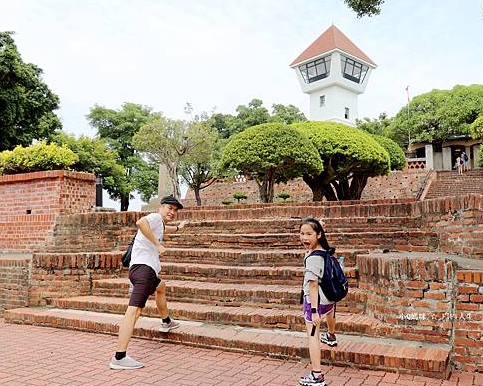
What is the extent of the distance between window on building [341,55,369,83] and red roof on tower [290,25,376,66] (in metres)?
0.56

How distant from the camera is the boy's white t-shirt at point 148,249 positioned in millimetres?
4121

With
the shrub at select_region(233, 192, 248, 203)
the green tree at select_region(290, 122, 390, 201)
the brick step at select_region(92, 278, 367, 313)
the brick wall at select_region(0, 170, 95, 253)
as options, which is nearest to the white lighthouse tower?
the shrub at select_region(233, 192, 248, 203)

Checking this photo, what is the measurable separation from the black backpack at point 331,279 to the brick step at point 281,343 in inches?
21.5

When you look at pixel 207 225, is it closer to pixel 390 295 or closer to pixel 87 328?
pixel 87 328

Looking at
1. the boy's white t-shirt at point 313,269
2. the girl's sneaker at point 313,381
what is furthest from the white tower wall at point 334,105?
the girl's sneaker at point 313,381

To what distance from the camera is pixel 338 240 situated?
6.37 meters

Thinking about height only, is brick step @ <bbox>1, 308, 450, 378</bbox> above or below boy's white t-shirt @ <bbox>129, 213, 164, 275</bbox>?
below

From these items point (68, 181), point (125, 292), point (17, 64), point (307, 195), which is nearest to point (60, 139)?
point (17, 64)

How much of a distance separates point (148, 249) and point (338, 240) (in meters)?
3.22

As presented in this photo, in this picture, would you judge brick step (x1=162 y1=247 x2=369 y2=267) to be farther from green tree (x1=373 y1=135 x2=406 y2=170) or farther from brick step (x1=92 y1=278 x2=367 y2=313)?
green tree (x1=373 y1=135 x2=406 y2=170)

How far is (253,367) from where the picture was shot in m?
3.73

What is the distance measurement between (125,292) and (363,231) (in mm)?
3569

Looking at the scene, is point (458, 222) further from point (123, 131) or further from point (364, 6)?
point (123, 131)

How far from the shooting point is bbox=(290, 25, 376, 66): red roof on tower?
119ft
